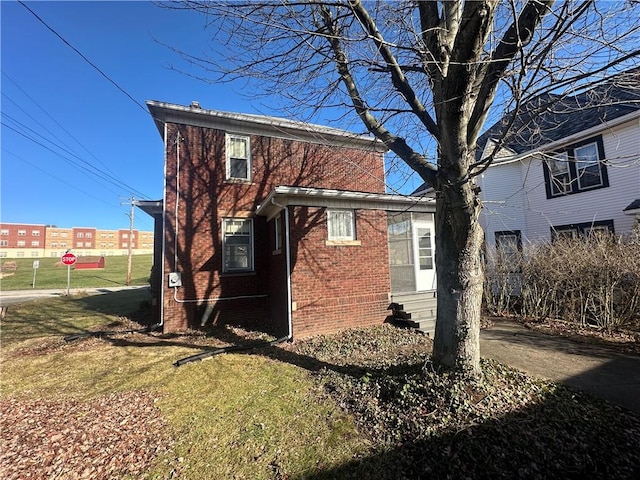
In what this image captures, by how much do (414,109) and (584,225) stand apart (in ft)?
39.9

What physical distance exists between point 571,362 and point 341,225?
18.9ft

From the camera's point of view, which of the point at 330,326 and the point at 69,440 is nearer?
the point at 69,440

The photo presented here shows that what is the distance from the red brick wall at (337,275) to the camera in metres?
7.45

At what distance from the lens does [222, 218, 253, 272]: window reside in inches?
384

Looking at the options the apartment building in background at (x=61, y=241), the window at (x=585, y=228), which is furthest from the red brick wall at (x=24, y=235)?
the window at (x=585, y=228)

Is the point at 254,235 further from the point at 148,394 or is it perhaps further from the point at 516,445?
the point at 516,445

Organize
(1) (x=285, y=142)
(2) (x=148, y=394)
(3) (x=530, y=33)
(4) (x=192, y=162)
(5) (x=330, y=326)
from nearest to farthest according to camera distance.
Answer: (3) (x=530, y=33), (2) (x=148, y=394), (5) (x=330, y=326), (4) (x=192, y=162), (1) (x=285, y=142)

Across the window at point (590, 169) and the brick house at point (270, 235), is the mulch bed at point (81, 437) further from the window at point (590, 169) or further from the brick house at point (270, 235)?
the window at point (590, 169)

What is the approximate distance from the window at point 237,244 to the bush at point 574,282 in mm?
8609

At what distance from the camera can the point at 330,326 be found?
7.66 metres

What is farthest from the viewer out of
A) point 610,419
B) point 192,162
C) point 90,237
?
point 90,237

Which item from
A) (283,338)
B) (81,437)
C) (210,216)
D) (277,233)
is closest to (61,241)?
(210,216)

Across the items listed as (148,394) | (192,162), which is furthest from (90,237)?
(148,394)

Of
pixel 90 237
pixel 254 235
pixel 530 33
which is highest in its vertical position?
pixel 90 237
